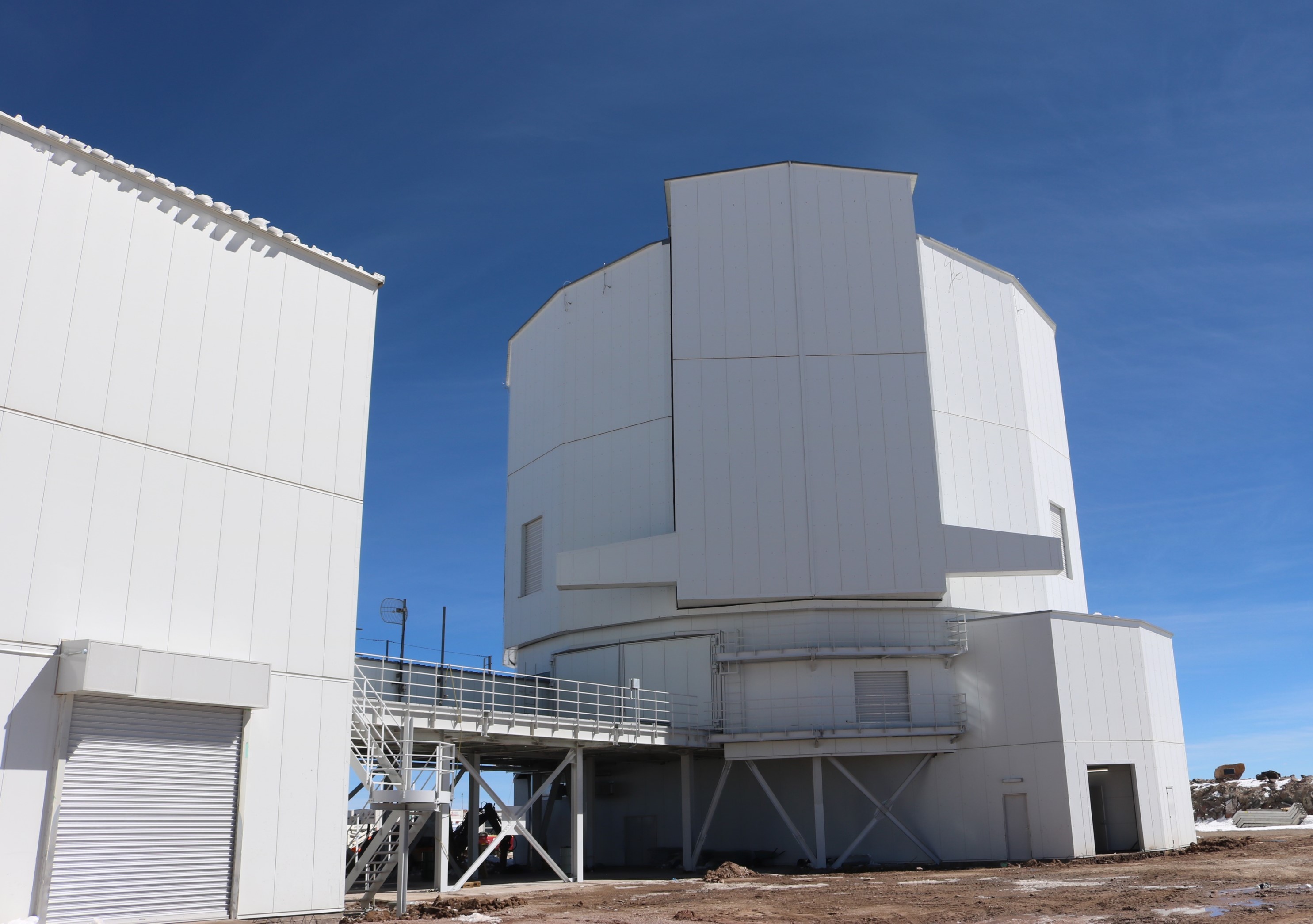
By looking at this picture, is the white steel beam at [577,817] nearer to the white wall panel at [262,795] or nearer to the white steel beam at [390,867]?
the white steel beam at [390,867]

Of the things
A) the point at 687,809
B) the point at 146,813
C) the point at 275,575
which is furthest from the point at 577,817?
the point at 146,813

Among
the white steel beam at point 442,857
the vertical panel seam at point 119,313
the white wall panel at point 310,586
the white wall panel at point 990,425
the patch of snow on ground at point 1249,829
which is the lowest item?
the patch of snow on ground at point 1249,829

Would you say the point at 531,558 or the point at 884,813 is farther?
the point at 531,558

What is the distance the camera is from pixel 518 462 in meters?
41.2

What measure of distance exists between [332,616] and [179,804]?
382 cm

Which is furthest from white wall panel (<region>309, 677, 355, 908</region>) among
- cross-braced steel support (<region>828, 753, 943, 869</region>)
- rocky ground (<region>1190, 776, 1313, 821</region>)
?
rocky ground (<region>1190, 776, 1313, 821</region>)

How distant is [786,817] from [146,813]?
62.4ft

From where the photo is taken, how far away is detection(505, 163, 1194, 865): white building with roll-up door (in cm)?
3039

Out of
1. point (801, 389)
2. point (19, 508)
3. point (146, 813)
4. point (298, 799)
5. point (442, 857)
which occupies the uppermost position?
point (801, 389)

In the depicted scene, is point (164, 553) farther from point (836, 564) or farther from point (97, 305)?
point (836, 564)

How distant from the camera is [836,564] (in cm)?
3177

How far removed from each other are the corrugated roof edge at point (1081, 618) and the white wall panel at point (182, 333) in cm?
2306

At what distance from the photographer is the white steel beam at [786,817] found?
3002cm

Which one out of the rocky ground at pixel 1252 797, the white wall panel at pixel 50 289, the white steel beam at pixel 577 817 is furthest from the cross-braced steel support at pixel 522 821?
the rocky ground at pixel 1252 797
